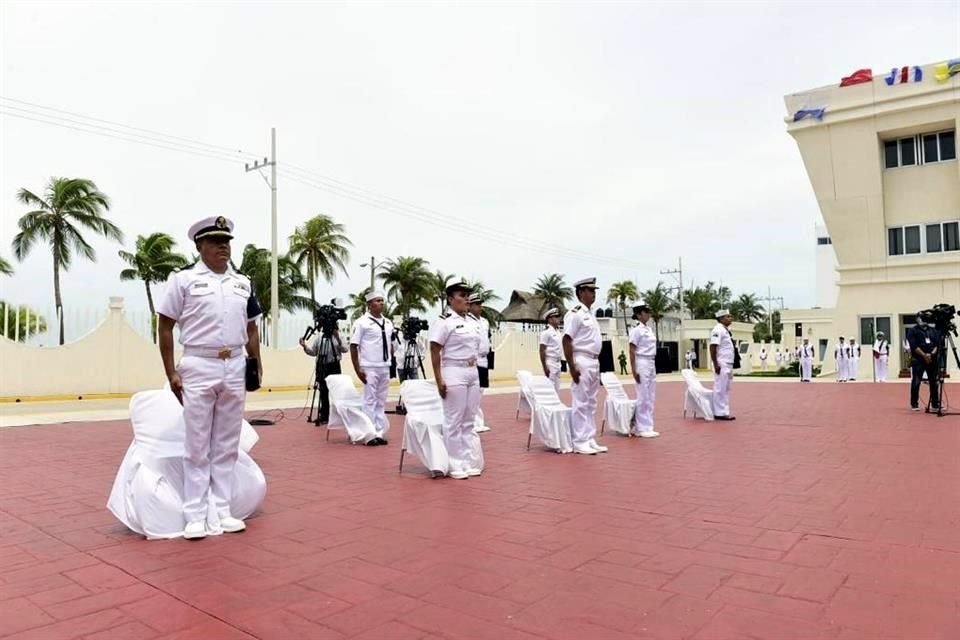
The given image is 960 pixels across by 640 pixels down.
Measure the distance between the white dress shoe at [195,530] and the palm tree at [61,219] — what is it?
24.2 metres

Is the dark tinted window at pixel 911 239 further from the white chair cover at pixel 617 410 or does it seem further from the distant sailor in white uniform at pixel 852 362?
the white chair cover at pixel 617 410

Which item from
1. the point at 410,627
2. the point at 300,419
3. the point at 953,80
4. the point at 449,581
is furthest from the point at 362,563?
the point at 953,80

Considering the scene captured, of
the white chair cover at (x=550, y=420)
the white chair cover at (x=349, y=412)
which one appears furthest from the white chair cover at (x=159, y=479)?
the white chair cover at (x=550, y=420)

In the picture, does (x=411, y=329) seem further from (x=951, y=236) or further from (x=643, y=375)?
(x=951, y=236)

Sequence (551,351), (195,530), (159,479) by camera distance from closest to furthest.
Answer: (195,530)
(159,479)
(551,351)

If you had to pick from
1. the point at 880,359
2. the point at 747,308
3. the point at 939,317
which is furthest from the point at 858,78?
the point at 747,308

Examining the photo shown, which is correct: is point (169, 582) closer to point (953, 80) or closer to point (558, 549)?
point (558, 549)

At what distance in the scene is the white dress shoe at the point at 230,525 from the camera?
174 inches

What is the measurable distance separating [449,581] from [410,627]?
22.8 inches

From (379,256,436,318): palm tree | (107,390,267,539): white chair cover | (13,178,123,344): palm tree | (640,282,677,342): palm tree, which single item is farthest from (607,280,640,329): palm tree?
(107,390,267,539): white chair cover

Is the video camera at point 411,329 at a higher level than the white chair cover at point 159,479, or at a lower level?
higher

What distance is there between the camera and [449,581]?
346 centimetres

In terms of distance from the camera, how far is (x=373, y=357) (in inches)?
346

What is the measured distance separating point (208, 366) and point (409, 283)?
3473cm
